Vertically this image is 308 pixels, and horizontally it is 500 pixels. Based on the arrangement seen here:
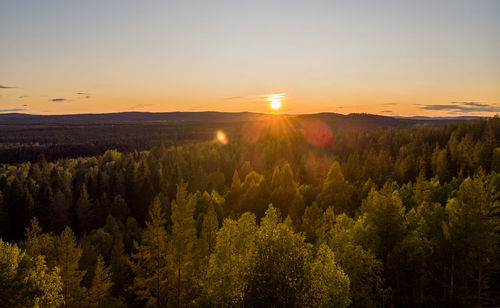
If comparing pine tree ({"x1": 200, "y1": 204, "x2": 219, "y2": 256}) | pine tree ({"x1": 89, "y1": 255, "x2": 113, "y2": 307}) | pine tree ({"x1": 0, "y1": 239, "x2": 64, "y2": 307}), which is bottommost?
pine tree ({"x1": 89, "y1": 255, "x2": 113, "y2": 307})

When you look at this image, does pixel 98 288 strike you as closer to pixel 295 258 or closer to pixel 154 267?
pixel 154 267

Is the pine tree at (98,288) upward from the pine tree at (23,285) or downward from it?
downward

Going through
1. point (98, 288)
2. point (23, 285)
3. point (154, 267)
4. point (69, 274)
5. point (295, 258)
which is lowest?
point (98, 288)

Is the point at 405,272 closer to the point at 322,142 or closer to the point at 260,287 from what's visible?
the point at 260,287

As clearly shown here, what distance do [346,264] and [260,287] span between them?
35.0ft

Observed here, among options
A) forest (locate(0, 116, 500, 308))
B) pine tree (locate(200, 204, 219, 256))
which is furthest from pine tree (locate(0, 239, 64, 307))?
pine tree (locate(200, 204, 219, 256))

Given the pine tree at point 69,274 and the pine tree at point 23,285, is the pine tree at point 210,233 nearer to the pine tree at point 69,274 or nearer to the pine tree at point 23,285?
the pine tree at point 69,274

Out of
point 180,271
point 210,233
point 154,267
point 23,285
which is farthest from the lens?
point 210,233

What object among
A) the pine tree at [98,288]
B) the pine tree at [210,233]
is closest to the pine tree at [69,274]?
the pine tree at [98,288]

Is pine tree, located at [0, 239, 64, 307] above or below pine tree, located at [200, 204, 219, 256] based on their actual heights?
above

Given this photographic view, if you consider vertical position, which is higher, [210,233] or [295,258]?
[295,258]

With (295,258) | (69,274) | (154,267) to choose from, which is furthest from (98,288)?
(295,258)

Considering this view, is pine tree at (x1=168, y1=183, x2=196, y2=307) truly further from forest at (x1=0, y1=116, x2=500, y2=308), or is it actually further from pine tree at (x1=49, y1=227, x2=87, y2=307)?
pine tree at (x1=49, y1=227, x2=87, y2=307)

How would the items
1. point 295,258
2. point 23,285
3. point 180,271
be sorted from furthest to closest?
1. point 180,271
2. point 23,285
3. point 295,258
